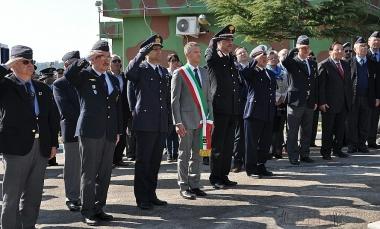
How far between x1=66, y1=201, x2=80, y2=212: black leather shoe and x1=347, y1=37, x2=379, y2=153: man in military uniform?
6.11 meters

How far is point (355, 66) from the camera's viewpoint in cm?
1086

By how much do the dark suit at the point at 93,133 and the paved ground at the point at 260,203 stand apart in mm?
350

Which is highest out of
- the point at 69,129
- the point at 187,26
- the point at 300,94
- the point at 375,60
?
the point at 187,26

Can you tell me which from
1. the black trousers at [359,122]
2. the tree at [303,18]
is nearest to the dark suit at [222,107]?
the black trousers at [359,122]

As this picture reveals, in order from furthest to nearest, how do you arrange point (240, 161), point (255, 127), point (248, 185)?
1. point (240, 161)
2. point (255, 127)
3. point (248, 185)

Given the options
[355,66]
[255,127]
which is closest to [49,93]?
[255,127]

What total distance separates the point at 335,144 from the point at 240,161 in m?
2.23

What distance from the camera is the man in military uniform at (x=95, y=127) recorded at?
19.5ft

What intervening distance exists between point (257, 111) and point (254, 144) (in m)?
0.50

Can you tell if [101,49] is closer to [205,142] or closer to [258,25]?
[205,142]

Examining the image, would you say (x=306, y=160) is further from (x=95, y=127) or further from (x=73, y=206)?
(x=95, y=127)

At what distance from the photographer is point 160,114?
21.9ft

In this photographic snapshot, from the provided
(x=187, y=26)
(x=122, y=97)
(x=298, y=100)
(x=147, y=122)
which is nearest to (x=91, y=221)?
(x=147, y=122)

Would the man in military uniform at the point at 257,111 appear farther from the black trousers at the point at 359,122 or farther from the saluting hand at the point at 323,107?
the black trousers at the point at 359,122
